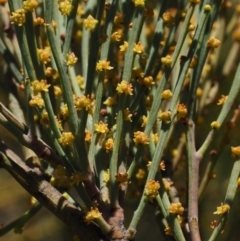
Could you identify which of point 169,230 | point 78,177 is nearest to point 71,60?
point 78,177

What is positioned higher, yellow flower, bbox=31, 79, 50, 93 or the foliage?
yellow flower, bbox=31, 79, 50, 93

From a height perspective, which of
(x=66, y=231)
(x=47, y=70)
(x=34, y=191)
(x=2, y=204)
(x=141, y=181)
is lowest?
(x=66, y=231)

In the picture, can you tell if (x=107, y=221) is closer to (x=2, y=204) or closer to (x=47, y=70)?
(x=47, y=70)

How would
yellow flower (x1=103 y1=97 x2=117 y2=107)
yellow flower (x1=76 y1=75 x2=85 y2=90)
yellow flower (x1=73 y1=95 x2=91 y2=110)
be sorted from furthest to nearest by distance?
yellow flower (x1=76 y1=75 x2=85 y2=90) → yellow flower (x1=103 y1=97 x2=117 y2=107) → yellow flower (x1=73 y1=95 x2=91 y2=110)

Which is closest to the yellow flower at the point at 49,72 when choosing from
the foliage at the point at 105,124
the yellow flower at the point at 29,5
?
the foliage at the point at 105,124

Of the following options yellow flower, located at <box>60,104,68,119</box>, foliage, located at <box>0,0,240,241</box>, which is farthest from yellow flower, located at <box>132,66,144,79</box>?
yellow flower, located at <box>60,104,68,119</box>

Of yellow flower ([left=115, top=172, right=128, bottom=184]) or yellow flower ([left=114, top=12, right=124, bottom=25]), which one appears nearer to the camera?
yellow flower ([left=115, top=172, right=128, bottom=184])

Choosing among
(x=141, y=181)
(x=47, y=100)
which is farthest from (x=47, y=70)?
(x=141, y=181)

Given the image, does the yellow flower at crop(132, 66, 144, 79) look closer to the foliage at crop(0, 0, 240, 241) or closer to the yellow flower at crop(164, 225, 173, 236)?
the foliage at crop(0, 0, 240, 241)
